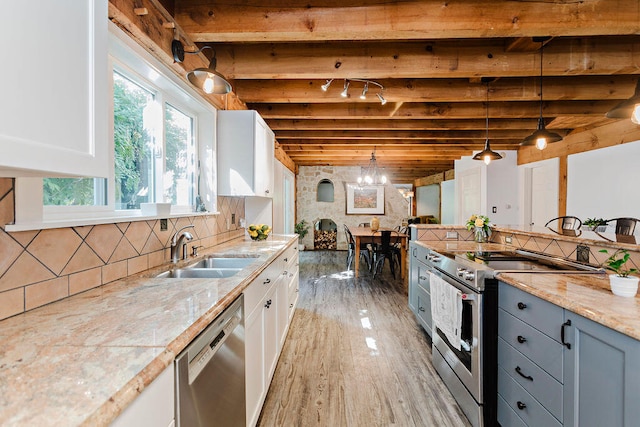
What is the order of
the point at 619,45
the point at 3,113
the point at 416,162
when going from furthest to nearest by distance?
the point at 416,162 → the point at 619,45 → the point at 3,113

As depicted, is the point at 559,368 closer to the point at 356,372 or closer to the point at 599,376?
the point at 599,376

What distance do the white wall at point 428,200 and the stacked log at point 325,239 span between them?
381 centimetres

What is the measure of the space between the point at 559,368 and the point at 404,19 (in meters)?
2.06

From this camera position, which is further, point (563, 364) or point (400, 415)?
point (400, 415)

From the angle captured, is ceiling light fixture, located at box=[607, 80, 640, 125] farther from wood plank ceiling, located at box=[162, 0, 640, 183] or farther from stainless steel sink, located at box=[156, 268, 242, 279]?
stainless steel sink, located at box=[156, 268, 242, 279]

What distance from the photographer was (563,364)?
1.19 meters

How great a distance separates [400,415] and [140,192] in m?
2.12

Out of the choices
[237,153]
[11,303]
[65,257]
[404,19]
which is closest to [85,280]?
[65,257]

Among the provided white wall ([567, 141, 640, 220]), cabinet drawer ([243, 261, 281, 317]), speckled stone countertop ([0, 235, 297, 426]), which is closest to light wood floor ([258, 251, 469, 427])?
cabinet drawer ([243, 261, 281, 317])

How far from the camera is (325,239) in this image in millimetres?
8359

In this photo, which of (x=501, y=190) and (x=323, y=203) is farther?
(x=323, y=203)

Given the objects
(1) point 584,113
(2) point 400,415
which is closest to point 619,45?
(1) point 584,113

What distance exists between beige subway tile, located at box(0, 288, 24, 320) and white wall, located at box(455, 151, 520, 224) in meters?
6.49

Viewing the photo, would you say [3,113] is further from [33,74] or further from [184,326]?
[184,326]
